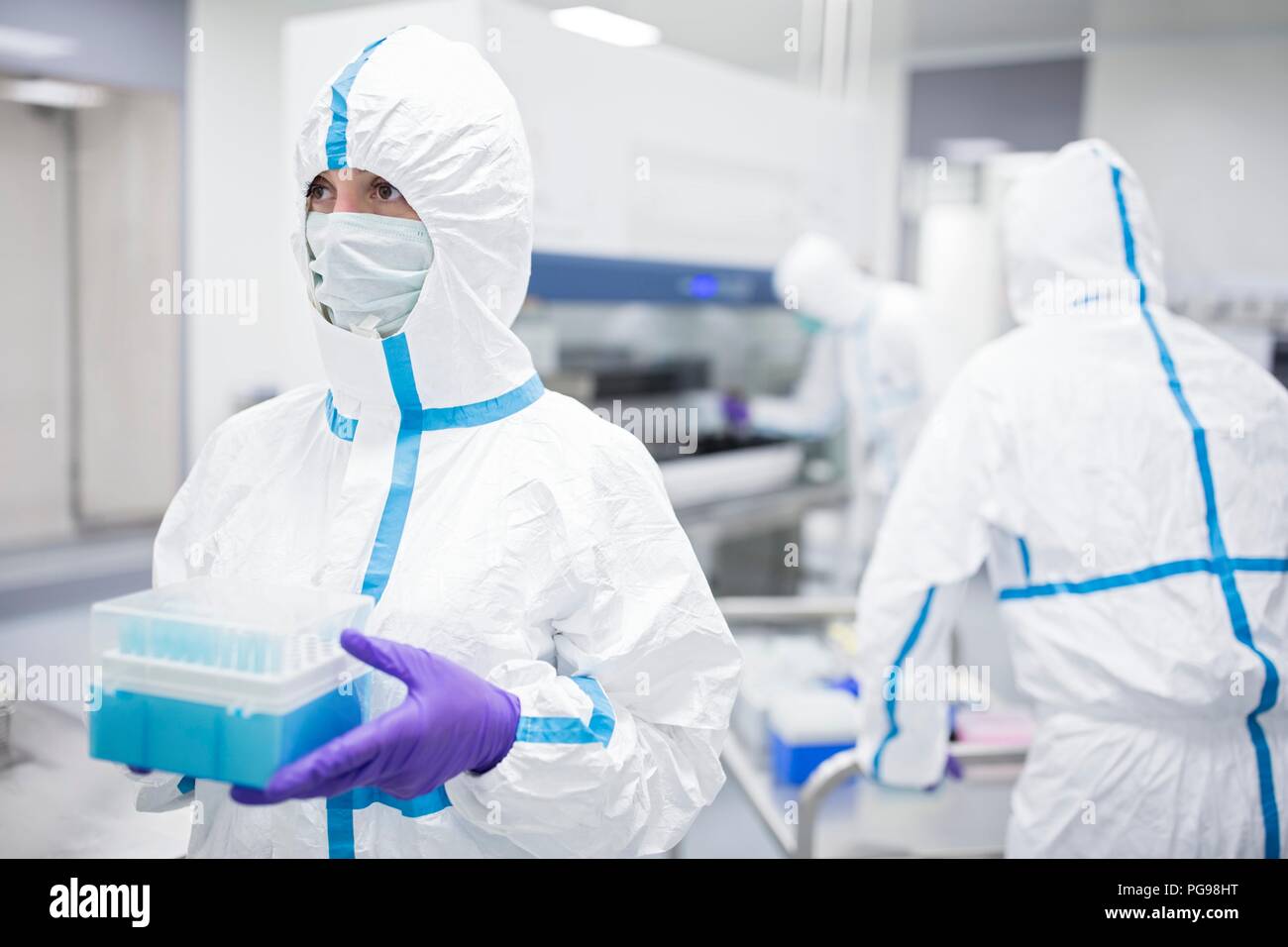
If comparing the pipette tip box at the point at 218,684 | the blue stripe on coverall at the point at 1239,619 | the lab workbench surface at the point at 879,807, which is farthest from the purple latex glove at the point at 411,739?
the blue stripe on coverall at the point at 1239,619

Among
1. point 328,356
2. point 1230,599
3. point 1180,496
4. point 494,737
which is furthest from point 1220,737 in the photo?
point 328,356

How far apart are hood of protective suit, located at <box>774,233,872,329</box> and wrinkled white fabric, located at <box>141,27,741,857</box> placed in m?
1.95

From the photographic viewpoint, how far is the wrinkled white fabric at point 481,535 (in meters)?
0.85

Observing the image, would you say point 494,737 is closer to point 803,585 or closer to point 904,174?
point 803,585

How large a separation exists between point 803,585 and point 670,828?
2.38 m

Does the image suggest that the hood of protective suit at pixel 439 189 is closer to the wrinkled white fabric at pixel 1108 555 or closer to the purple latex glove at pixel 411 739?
the purple latex glove at pixel 411 739

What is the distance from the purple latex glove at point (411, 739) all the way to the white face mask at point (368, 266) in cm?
33

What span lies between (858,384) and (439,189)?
8.47 feet

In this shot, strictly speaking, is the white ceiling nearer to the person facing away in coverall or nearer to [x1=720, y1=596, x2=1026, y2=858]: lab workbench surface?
the person facing away in coverall

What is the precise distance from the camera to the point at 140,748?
27.1 inches

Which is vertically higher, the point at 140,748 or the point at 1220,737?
the point at 140,748
